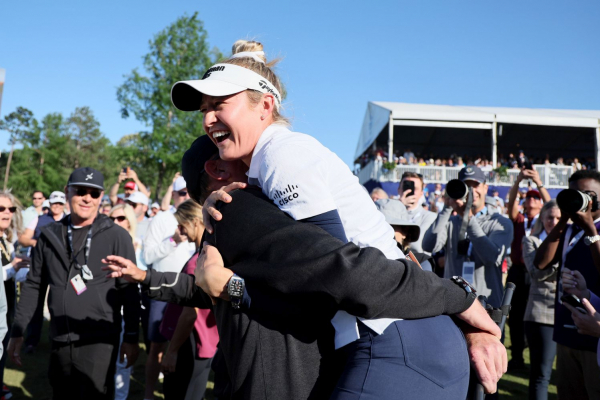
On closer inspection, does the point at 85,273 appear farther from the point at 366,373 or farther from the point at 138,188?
the point at 138,188

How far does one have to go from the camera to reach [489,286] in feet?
16.1

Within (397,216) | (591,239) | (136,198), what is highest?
(136,198)

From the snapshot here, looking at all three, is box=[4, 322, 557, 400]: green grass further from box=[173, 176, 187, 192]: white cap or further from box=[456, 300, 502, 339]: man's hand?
box=[456, 300, 502, 339]: man's hand

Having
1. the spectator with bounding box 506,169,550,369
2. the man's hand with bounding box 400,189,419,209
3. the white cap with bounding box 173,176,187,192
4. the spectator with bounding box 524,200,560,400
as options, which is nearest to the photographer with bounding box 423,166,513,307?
the spectator with bounding box 524,200,560,400

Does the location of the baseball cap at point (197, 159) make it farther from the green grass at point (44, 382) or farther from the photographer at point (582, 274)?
the green grass at point (44, 382)

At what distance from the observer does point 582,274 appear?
3885mm

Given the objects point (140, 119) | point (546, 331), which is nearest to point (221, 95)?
point (546, 331)

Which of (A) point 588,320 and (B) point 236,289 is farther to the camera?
(A) point 588,320

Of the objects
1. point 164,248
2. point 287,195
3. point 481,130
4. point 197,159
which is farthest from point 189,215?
point 481,130

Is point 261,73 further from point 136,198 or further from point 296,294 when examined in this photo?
point 136,198

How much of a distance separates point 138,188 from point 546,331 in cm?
646

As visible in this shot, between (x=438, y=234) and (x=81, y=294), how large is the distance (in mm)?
3210

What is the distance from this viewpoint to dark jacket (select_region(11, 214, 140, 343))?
410 cm

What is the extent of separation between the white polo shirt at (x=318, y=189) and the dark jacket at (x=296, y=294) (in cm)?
5
